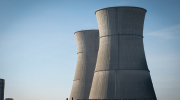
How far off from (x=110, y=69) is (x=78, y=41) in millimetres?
11827

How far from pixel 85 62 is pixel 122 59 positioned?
10.1 meters

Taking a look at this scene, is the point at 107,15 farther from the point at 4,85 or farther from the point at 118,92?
the point at 4,85

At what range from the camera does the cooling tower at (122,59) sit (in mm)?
39125

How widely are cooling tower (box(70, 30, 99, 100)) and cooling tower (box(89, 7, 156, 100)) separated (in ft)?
25.5

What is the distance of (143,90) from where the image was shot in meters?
39.2

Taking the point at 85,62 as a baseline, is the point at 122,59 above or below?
above

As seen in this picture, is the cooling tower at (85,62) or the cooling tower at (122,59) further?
the cooling tower at (85,62)

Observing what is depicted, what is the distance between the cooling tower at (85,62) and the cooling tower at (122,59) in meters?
7.76

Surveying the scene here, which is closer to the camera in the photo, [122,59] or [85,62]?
[122,59]

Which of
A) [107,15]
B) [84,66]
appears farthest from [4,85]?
[107,15]

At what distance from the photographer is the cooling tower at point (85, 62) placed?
48.7 metres

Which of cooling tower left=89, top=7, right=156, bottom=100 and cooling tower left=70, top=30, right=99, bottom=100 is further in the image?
cooling tower left=70, top=30, right=99, bottom=100

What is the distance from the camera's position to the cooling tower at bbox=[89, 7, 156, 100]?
128 ft

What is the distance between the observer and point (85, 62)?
48.8 m
